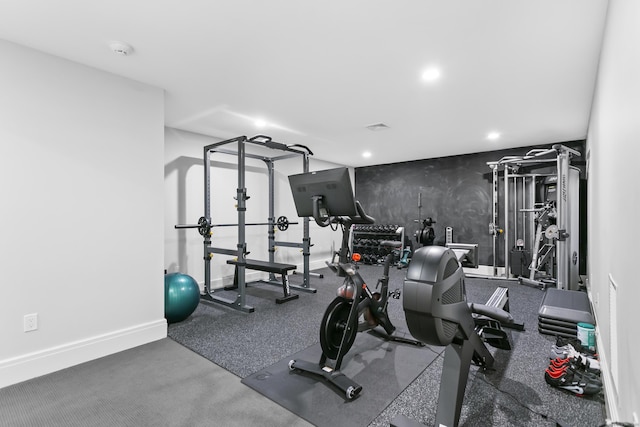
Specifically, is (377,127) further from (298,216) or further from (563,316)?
(563,316)

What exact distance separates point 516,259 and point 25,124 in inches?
257

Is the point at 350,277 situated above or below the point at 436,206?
below

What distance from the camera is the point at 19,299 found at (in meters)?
2.24

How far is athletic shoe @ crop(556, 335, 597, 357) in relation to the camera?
2439 millimetres

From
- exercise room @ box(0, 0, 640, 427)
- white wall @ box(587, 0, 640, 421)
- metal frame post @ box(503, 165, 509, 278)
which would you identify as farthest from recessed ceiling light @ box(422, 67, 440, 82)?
metal frame post @ box(503, 165, 509, 278)

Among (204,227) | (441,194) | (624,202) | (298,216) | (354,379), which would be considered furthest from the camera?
(441,194)

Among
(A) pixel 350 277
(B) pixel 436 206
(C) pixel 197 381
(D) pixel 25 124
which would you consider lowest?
(C) pixel 197 381

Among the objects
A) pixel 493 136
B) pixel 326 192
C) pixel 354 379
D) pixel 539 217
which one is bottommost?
pixel 354 379

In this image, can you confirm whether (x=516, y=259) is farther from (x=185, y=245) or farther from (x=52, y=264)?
(x=52, y=264)

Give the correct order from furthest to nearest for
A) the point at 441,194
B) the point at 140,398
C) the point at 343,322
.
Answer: the point at 441,194 < the point at 343,322 < the point at 140,398

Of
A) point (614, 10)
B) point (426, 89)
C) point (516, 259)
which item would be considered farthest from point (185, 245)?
point (516, 259)

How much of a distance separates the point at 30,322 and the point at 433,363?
3.03m

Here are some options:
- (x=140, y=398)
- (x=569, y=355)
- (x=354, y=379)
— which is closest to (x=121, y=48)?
(x=140, y=398)

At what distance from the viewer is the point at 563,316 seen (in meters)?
2.88
